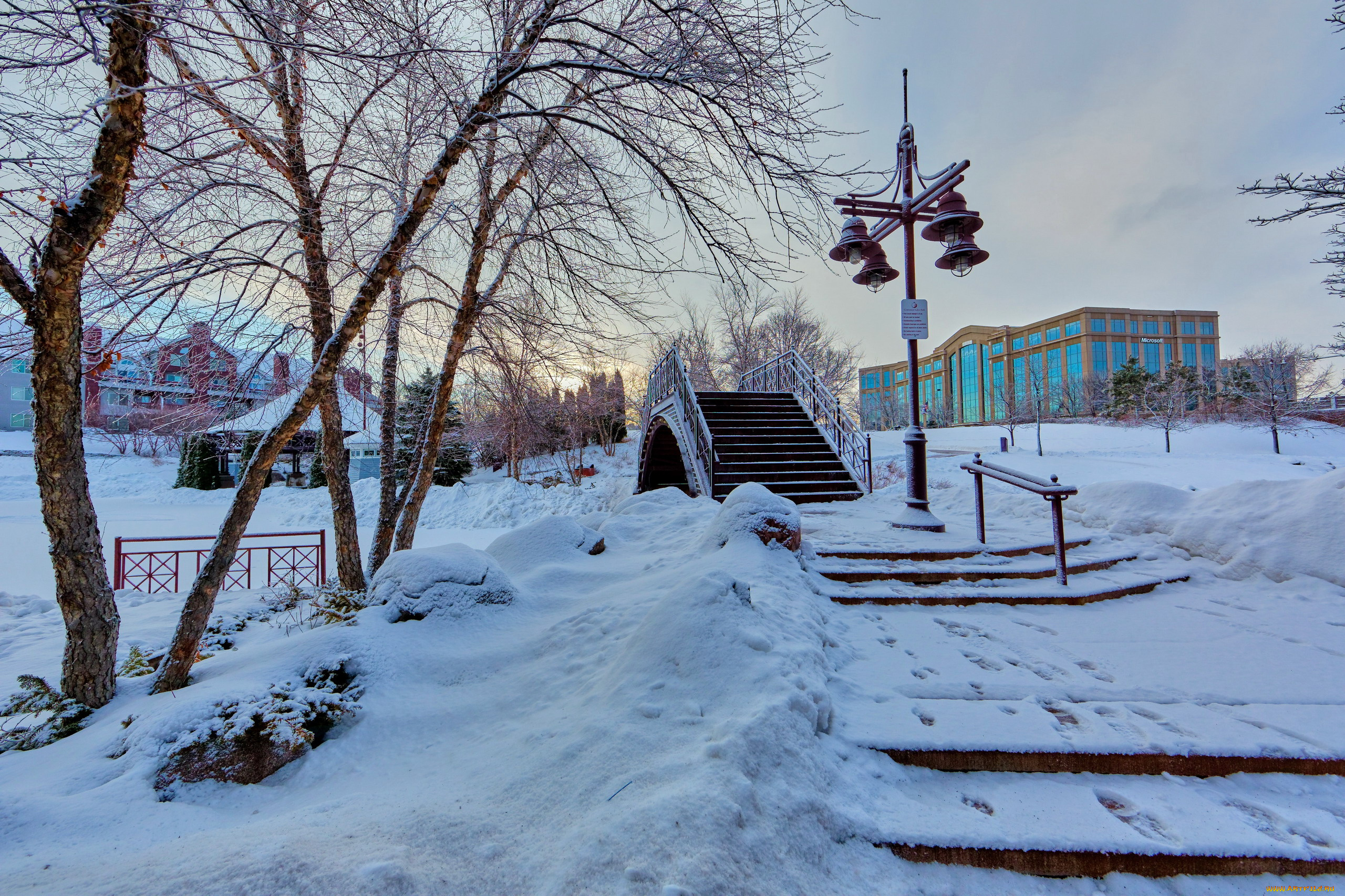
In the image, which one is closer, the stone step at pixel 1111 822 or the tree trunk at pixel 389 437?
the stone step at pixel 1111 822

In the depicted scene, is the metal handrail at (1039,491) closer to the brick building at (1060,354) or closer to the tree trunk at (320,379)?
the tree trunk at (320,379)

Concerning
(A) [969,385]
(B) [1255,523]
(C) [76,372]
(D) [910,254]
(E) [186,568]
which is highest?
(A) [969,385]

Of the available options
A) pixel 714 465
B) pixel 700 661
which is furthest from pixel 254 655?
pixel 714 465

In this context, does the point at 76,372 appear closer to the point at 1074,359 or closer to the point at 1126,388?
the point at 1126,388

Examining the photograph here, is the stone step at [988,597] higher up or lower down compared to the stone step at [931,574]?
lower down

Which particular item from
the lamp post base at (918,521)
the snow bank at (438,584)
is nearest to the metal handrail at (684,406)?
the lamp post base at (918,521)

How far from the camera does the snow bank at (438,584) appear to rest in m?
3.88

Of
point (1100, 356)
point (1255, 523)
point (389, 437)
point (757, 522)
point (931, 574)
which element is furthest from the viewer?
point (1100, 356)

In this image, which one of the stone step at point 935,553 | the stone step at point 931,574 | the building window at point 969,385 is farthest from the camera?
the building window at point 969,385

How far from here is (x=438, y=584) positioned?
4008mm

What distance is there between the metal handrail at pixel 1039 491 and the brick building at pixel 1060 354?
4396 centimetres

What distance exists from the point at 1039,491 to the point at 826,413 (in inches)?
267

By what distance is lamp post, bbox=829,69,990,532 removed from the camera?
232 inches

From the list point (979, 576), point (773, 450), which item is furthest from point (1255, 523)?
point (773, 450)
